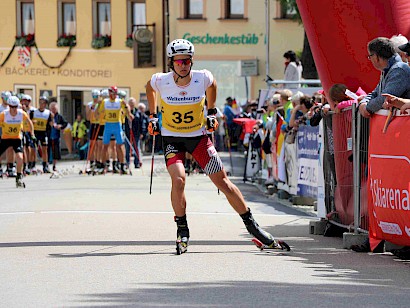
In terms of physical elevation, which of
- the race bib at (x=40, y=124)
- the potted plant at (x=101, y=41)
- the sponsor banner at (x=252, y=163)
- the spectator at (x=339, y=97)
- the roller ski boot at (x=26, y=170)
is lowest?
the roller ski boot at (x=26, y=170)

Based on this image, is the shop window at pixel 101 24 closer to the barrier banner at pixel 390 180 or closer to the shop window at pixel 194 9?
the shop window at pixel 194 9

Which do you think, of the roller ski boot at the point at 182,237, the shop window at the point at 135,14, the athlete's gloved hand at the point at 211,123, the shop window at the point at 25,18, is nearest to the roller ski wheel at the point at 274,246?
the roller ski boot at the point at 182,237

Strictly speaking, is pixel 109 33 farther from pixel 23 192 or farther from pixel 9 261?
pixel 9 261

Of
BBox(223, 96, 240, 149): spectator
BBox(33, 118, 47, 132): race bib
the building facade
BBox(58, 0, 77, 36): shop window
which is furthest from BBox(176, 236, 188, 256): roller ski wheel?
BBox(58, 0, 77, 36): shop window

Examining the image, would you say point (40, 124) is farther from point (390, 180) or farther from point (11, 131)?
point (390, 180)

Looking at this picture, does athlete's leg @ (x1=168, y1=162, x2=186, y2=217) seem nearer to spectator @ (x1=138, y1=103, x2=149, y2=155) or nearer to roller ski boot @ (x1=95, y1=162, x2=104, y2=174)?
roller ski boot @ (x1=95, y1=162, x2=104, y2=174)

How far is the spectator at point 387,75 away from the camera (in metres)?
10.1

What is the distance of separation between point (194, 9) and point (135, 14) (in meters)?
2.59

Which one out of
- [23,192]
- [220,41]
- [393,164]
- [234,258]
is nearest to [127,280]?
[234,258]

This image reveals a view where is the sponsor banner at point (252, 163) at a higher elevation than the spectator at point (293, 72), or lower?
lower

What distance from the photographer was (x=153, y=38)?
50.4 metres

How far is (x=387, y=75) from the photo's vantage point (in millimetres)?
10234

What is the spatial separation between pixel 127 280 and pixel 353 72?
5438mm

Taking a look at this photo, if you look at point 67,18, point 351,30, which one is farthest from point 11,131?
point 67,18
